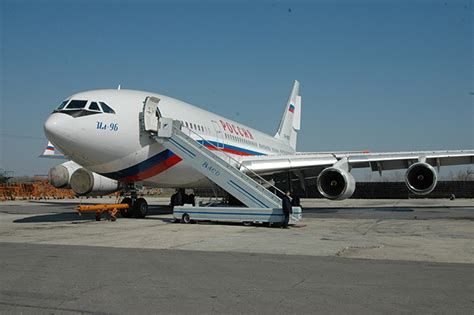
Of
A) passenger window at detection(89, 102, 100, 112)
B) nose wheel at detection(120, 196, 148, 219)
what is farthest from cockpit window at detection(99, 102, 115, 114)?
nose wheel at detection(120, 196, 148, 219)

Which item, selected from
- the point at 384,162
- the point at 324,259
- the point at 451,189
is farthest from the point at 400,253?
the point at 451,189

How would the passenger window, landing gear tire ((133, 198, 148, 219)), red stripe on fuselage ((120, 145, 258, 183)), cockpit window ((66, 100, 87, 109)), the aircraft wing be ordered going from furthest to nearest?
the aircraft wing → landing gear tire ((133, 198, 148, 219)) → red stripe on fuselage ((120, 145, 258, 183)) → the passenger window → cockpit window ((66, 100, 87, 109))

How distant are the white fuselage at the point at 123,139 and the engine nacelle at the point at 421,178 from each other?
27.8ft

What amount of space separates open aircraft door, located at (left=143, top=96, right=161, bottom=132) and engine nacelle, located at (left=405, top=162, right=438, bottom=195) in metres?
10.5

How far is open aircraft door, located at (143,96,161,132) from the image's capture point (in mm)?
16141

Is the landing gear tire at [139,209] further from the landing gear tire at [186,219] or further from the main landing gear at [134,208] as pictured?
the landing gear tire at [186,219]

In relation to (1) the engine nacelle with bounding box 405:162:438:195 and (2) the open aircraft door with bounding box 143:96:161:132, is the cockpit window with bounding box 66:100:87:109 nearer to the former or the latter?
(2) the open aircraft door with bounding box 143:96:161:132

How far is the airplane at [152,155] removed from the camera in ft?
49.4

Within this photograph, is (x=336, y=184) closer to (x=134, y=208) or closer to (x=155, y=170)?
(x=155, y=170)

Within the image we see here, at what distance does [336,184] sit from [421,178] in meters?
4.15

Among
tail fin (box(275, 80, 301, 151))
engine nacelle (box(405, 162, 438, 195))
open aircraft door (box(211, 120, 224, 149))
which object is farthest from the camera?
tail fin (box(275, 80, 301, 151))

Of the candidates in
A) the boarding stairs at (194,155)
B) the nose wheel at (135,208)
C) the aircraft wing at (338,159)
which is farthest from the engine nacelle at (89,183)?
the boarding stairs at (194,155)

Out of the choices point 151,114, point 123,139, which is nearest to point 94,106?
point 123,139

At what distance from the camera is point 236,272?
721cm
